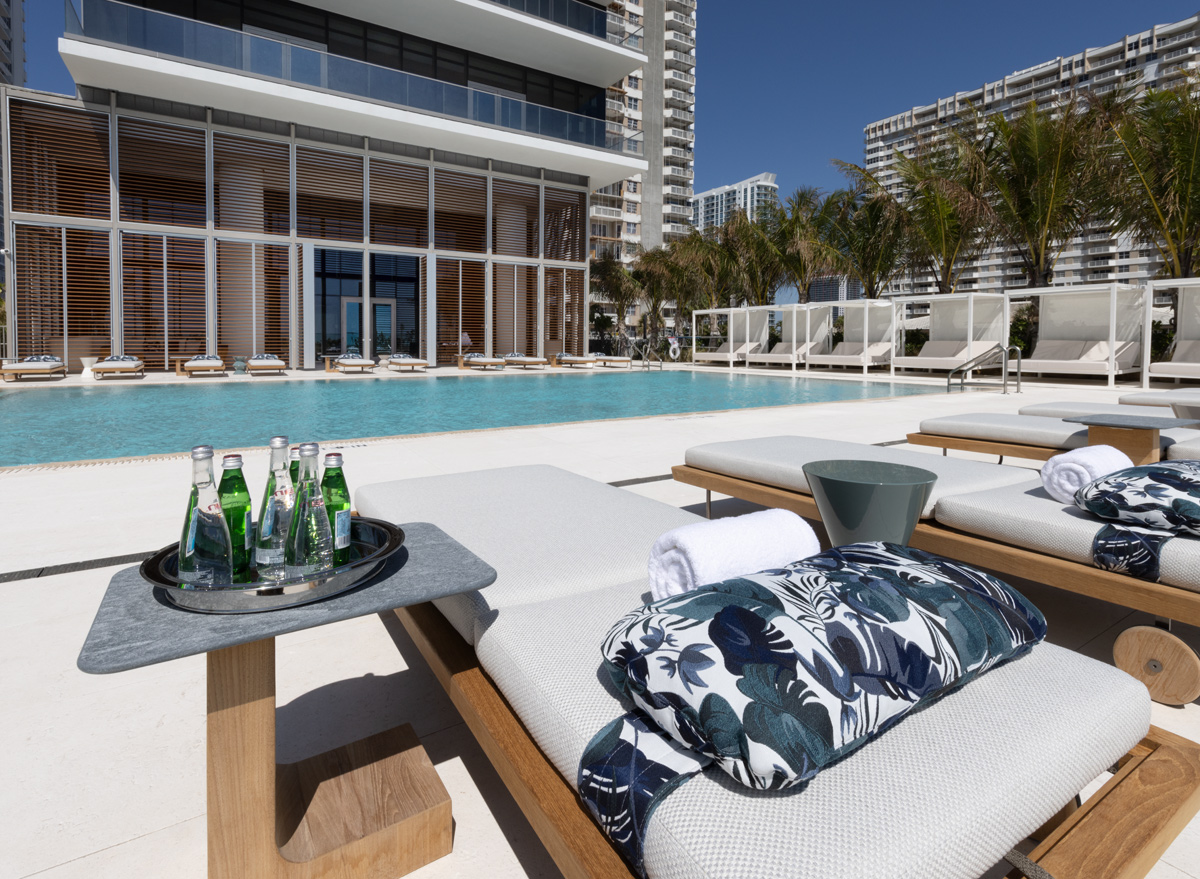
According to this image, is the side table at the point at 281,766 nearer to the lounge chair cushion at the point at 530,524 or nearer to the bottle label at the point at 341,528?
the bottle label at the point at 341,528

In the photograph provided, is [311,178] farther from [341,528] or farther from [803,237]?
[341,528]

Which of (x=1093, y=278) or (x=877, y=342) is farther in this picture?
(x=1093, y=278)

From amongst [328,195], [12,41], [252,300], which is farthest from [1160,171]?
[12,41]

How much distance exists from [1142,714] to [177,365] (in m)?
18.3

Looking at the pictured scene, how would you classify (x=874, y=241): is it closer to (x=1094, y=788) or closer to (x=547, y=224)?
(x=547, y=224)

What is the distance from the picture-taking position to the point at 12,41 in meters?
64.4

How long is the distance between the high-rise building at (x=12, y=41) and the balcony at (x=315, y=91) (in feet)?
190

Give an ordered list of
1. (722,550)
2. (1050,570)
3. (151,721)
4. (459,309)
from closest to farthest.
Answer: (722,550)
(151,721)
(1050,570)
(459,309)

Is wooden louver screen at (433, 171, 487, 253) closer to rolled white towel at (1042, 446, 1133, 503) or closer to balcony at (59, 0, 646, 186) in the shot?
→ balcony at (59, 0, 646, 186)

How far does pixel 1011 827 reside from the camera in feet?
3.28

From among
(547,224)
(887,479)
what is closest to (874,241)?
(547,224)

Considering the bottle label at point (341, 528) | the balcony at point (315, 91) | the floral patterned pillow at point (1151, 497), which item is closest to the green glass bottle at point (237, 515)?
the bottle label at point (341, 528)

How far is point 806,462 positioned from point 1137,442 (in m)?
1.84

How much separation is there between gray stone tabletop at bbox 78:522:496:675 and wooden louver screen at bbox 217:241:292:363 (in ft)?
59.9
